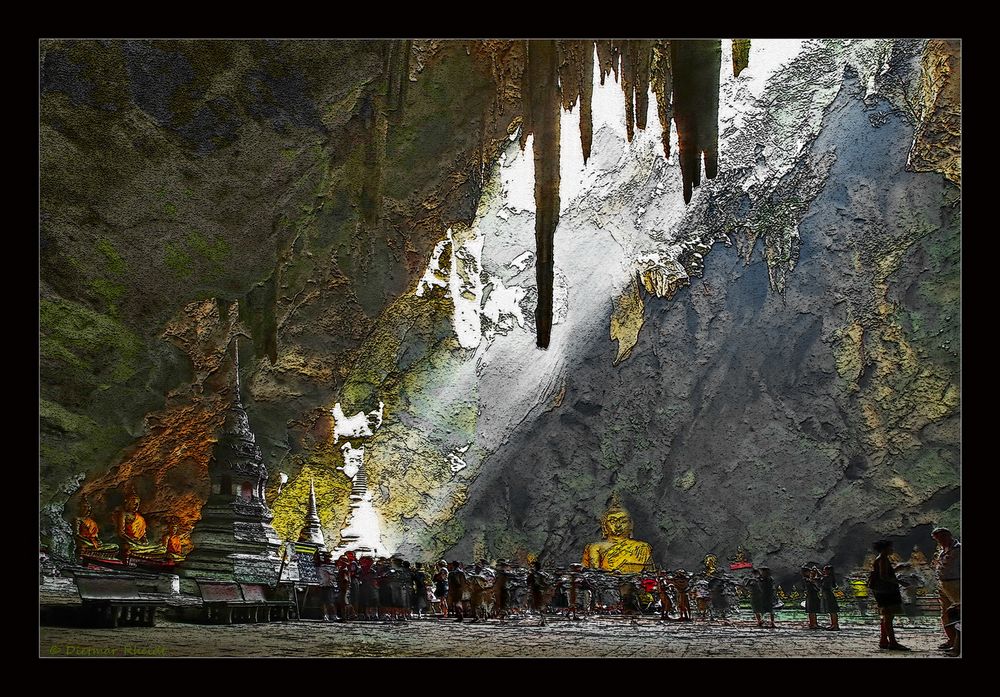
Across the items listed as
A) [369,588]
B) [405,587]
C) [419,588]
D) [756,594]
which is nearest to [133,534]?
[369,588]

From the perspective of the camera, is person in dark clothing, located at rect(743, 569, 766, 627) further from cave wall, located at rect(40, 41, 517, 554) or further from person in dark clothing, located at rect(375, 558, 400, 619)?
cave wall, located at rect(40, 41, 517, 554)

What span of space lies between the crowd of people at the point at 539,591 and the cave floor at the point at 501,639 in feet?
0.32

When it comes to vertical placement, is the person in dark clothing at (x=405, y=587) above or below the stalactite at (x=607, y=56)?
below

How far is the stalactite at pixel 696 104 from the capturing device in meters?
8.25

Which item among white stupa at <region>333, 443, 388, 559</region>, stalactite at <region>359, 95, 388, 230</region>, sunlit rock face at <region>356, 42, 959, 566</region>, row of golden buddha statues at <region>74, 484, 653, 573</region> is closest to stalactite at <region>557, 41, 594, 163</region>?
sunlit rock face at <region>356, 42, 959, 566</region>

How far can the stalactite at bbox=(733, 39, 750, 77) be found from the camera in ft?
27.6

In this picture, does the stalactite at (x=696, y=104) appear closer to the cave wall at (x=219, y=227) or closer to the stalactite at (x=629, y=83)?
the stalactite at (x=629, y=83)

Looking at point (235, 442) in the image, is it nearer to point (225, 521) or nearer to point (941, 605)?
point (225, 521)

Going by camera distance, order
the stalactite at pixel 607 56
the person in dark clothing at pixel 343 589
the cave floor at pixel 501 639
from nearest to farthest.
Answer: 1. the cave floor at pixel 501 639
2. the stalactite at pixel 607 56
3. the person in dark clothing at pixel 343 589

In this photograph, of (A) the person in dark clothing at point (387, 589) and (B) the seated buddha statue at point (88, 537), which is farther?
(A) the person in dark clothing at point (387, 589)

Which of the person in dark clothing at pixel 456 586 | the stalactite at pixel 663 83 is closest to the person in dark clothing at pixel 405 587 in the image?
the person in dark clothing at pixel 456 586

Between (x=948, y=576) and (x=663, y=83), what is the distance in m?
4.67

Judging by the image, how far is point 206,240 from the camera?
8.14m

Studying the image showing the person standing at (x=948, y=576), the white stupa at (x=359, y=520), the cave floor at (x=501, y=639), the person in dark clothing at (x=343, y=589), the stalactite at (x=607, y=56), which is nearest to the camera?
the cave floor at (x=501, y=639)
